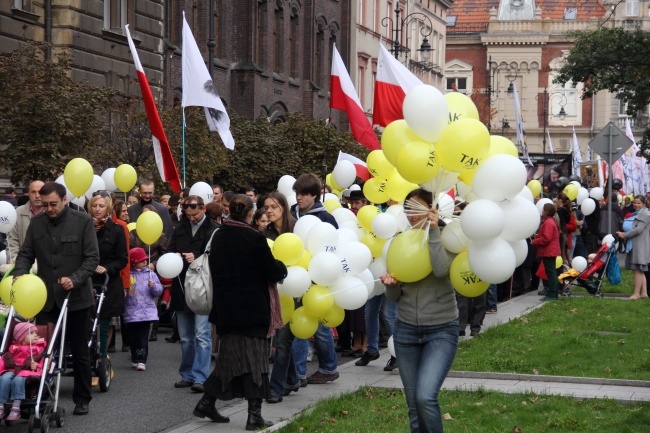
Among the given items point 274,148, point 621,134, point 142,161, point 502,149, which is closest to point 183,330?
point 502,149

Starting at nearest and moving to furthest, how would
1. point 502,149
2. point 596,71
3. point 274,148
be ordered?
1. point 502,149
2. point 274,148
3. point 596,71

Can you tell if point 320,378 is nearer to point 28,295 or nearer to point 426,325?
point 28,295

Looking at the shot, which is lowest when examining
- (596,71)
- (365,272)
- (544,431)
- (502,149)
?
(544,431)

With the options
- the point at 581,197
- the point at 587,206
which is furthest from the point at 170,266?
the point at 581,197

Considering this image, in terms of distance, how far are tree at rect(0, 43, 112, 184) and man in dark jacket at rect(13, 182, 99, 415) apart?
31.2 feet

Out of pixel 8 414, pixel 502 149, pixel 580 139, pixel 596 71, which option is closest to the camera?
pixel 502 149

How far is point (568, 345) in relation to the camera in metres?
15.1

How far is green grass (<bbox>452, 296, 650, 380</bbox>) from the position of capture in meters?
13.2

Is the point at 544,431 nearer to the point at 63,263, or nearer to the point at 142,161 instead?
the point at 63,263

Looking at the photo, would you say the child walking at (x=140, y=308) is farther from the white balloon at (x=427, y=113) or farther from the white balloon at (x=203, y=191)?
the white balloon at (x=427, y=113)

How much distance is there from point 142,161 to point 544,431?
48.2 ft

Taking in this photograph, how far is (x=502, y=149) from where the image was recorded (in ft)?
26.9

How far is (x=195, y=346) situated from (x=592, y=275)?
13500 millimetres

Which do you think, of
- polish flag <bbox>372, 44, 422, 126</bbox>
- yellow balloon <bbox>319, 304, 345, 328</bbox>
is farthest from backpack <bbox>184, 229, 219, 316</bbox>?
polish flag <bbox>372, 44, 422, 126</bbox>
